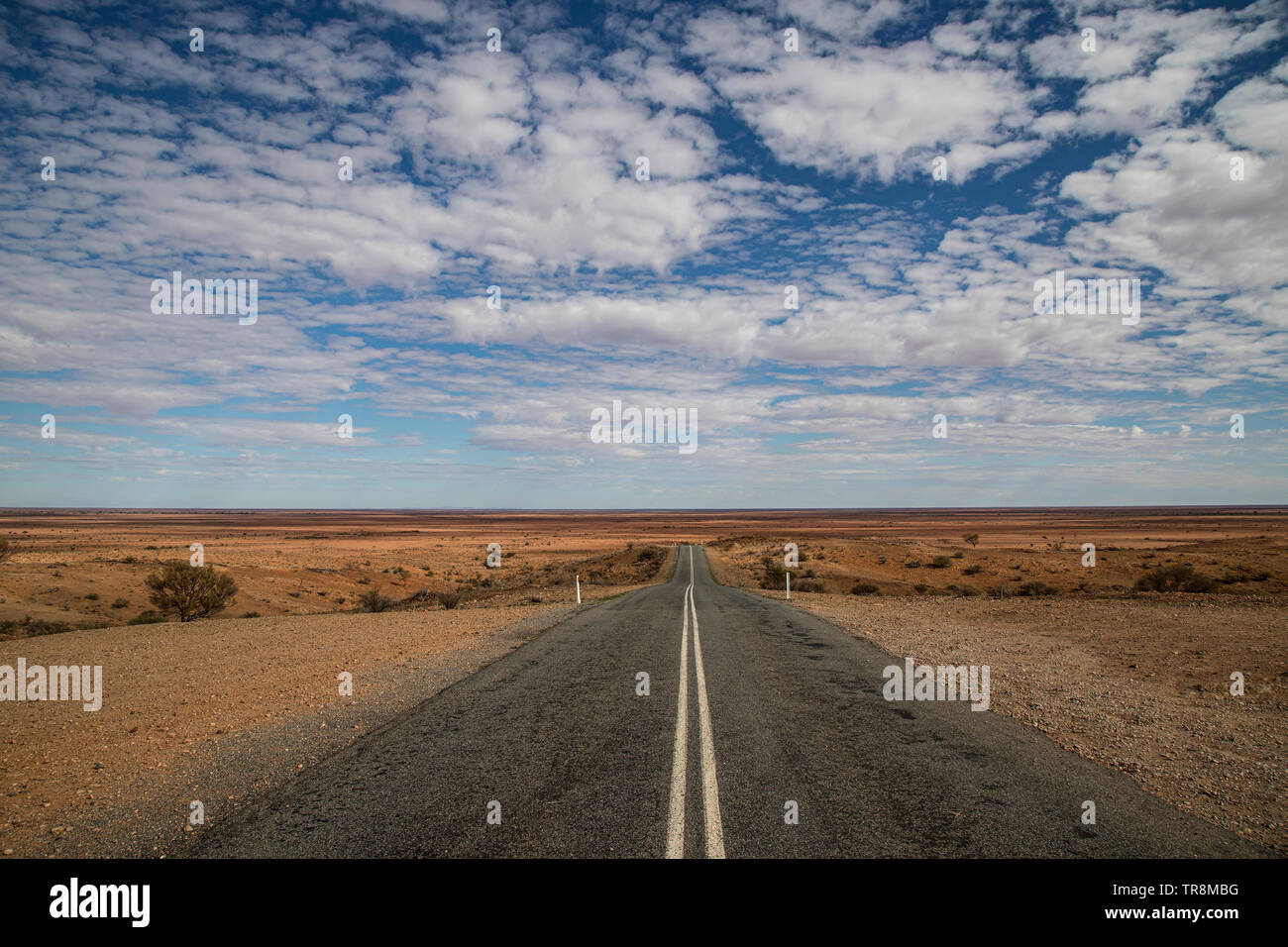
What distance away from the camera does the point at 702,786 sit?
5594 millimetres

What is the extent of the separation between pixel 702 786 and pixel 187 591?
21.0 m

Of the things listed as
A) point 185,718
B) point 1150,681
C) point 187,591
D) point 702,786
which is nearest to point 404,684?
point 185,718

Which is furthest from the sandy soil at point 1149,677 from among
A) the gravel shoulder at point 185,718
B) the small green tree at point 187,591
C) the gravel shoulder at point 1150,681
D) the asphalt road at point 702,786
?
the small green tree at point 187,591

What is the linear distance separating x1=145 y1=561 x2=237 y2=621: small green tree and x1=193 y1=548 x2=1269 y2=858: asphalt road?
621 inches

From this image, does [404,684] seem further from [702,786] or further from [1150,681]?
[1150,681]

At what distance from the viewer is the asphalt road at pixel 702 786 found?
4.63 metres

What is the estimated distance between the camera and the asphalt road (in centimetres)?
463

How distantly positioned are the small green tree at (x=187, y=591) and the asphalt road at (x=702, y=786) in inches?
621

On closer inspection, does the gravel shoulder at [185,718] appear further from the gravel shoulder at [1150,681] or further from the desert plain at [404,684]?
the gravel shoulder at [1150,681]

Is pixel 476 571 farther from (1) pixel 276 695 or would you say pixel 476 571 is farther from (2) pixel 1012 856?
(2) pixel 1012 856

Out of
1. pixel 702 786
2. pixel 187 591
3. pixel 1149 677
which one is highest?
pixel 702 786

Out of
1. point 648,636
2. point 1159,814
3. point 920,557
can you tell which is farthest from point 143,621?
point 920,557

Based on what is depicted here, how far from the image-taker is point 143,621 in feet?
61.2

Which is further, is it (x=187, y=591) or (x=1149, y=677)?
(x=187, y=591)
